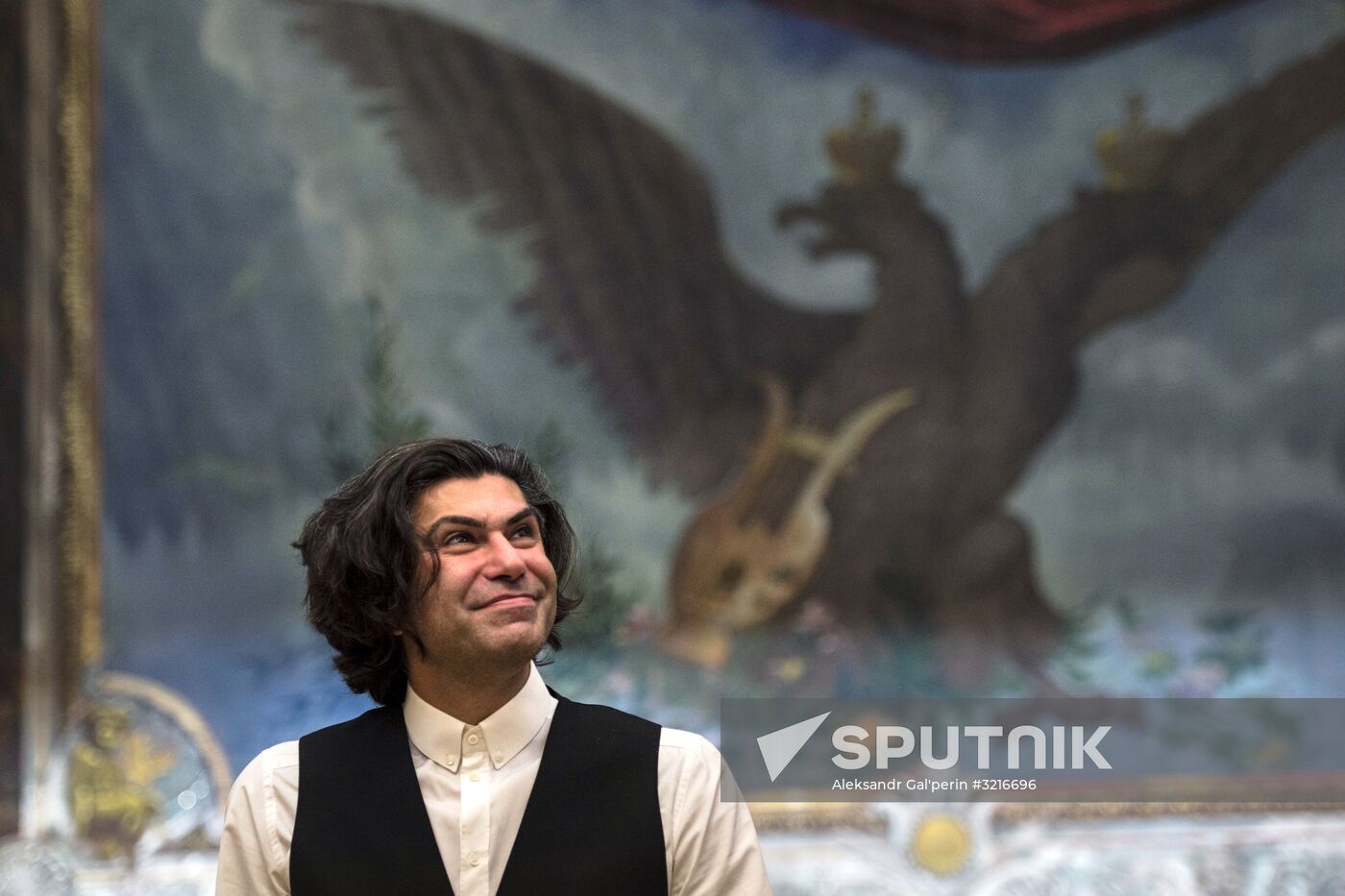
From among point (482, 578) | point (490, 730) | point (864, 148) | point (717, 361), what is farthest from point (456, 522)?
point (864, 148)

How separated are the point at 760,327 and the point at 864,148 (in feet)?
2.67

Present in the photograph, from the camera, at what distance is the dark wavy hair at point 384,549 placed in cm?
227

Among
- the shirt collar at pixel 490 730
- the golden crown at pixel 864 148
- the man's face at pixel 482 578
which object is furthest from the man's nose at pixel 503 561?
the golden crown at pixel 864 148

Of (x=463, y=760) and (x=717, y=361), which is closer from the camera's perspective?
(x=463, y=760)

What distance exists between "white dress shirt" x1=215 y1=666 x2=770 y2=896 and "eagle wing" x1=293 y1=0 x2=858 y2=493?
11.9 ft

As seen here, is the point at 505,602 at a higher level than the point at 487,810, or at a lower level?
higher

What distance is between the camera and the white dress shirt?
7.16 feet

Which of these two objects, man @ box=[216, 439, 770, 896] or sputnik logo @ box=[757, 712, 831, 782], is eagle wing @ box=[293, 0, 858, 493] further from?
man @ box=[216, 439, 770, 896]

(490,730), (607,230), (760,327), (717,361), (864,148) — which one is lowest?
(490,730)

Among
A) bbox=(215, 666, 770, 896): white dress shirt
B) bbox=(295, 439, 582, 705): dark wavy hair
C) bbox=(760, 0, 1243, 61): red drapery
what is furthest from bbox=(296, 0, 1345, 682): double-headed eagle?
bbox=(215, 666, 770, 896): white dress shirt

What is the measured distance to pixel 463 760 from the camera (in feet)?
7.40

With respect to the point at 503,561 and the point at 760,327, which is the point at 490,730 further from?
the point at 760,327

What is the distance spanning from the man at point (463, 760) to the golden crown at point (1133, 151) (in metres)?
4.28

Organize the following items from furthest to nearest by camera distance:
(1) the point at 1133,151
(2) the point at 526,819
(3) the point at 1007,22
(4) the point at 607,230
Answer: (3) the point at 1007,22 < (1) the point at 1133,151 < (4) the point at 607,230 < (2) the point at 526,819
